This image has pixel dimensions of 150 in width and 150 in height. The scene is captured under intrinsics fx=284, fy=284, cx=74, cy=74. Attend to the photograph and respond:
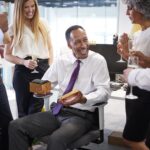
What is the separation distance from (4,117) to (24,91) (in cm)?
43

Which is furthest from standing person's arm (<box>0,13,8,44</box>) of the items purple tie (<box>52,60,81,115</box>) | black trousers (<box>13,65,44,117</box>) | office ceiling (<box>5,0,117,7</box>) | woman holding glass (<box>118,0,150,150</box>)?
office ceiling (<box>5,0,117,7</box>)

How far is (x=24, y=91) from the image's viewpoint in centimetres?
305

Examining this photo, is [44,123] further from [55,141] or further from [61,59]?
[61,59]

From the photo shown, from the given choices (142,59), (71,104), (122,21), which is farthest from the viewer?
(122,21)

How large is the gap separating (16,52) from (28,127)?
1.00m

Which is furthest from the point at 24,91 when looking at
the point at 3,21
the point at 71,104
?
the point at 71,104

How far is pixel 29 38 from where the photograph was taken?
10.00 feet

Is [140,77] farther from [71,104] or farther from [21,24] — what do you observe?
[21,24]

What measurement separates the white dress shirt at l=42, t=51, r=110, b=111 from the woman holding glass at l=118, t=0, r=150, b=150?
0.28 m

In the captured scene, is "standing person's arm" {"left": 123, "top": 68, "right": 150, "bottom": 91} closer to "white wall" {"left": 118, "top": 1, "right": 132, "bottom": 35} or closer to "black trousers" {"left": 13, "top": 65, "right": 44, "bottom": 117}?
"black trousers" {"left": 13, "top": 65, "right": 44, "bottom": 117}

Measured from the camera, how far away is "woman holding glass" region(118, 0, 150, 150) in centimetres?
207

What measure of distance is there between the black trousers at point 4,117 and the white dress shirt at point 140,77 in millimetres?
1290

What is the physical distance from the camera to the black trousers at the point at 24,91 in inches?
119

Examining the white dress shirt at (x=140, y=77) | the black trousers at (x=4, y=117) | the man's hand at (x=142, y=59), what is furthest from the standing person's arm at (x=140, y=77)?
the black trousers at (x=4, y=117)
